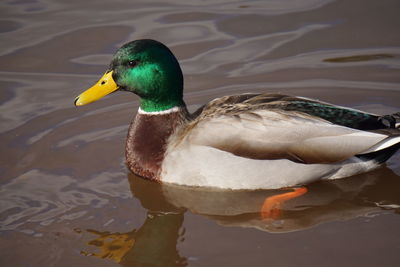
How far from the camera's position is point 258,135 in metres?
5.96

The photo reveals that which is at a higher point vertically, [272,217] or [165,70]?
[165,70]

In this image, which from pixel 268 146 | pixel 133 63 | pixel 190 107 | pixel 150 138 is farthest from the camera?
pixel 190 107

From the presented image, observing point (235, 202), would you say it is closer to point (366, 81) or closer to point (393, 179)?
point (393, 179)

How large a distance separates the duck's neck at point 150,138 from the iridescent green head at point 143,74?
0.46ft

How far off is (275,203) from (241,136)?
0.64 m

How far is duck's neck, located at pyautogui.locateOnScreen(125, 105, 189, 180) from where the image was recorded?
21.0 feet

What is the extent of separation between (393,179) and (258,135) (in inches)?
55.5

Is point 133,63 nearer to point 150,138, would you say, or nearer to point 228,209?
point 150,138

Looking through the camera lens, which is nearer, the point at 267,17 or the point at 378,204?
the point at 378,204

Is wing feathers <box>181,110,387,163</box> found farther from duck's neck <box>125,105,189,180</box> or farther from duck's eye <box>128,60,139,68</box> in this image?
duck's eye <box>128,60,139,68</box>

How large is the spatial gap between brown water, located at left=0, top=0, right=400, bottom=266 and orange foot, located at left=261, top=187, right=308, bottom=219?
7 cm

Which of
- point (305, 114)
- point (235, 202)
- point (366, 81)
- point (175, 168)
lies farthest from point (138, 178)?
point (366, 81)

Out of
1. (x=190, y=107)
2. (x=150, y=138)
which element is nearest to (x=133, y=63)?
(x=150, y=138)

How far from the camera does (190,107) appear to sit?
7996 mm
